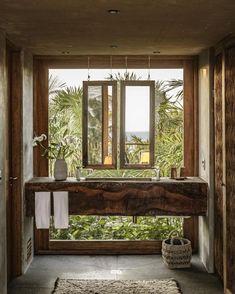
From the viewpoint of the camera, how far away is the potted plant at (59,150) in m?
5.29

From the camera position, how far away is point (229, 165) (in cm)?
430

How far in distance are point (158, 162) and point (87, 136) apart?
35.0 inches

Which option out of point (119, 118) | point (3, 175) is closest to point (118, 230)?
point (119, 118)

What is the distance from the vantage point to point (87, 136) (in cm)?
557

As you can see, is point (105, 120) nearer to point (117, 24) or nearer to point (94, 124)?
point (94, 124)

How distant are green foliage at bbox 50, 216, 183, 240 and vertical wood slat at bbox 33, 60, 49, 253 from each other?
0.19m

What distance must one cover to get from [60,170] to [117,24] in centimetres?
203

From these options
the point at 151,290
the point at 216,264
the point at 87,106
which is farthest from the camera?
the point at 87,106

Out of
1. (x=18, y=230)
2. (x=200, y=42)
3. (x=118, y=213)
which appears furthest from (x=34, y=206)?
(x=200, y=42)

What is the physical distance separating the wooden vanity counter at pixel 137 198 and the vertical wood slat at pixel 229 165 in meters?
0.73

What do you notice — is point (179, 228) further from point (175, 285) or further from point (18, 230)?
point (18, 230)

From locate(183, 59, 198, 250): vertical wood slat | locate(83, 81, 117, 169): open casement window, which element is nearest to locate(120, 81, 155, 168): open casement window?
locate(83, 81, 117, 169): open casement window

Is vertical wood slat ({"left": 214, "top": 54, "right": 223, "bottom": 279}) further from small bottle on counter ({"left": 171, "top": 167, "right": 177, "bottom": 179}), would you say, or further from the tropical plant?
the tropical plant

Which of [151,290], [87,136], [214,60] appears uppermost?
[214,60]
